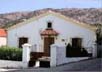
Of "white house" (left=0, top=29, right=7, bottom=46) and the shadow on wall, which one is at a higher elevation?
"white house" (left=0, top=29, right=7, bottom=46)

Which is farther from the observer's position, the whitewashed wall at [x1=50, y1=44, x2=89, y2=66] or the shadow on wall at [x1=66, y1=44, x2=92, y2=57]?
the shadow on wall at [x1=66, y1=44, x2=92, y2=57]

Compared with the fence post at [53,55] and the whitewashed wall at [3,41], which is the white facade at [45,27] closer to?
the whitewashed wall at [3,41]

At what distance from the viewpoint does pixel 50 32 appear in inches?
1336

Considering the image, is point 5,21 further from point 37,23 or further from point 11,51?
point 11,51

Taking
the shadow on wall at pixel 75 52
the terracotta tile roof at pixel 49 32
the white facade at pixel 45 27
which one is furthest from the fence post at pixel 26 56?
the terracotta tile roof at pixel 49 32

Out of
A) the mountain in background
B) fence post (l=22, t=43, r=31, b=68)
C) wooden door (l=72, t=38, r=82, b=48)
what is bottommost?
fence post (l=22, t=43, r=31, b=68)

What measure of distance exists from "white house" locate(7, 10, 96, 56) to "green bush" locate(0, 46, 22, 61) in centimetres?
492

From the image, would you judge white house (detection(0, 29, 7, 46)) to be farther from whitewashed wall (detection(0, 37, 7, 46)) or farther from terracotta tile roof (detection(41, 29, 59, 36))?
terracotta tile roof (detection(41, 29, 59, 36))

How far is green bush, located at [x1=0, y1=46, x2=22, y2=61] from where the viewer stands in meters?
27.7

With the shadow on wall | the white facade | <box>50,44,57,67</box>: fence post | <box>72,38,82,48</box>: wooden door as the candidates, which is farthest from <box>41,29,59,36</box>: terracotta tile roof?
<box>50,44,57,67</box>: fence post

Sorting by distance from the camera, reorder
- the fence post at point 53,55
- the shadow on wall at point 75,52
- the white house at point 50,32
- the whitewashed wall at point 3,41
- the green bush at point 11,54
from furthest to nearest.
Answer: the whitewashed wall at point 3,41
the white house at point 50,32
the shadow on wall at point 75,52
the green bush at point 11,54
the fence post at point 53,55

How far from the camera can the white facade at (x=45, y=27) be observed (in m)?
33.3

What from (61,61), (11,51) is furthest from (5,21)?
(61,61)

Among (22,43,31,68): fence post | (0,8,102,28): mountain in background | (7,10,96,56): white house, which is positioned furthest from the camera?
(0,8,102,28): mountain in background
